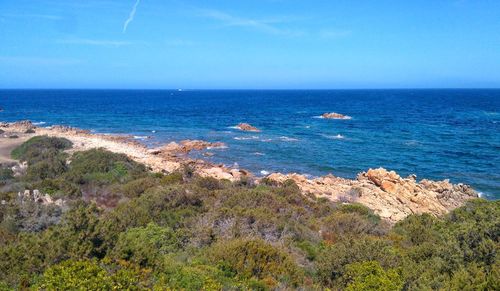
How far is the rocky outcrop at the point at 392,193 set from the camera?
74.2 feet

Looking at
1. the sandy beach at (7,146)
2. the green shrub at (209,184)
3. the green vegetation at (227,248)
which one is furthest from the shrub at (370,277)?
the sandy beach at (7,146)

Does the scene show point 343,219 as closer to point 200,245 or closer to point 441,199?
point 200,245

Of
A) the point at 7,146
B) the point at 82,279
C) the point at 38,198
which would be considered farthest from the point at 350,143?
the point at 82,279

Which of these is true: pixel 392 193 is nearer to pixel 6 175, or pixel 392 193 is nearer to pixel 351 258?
pixel 351 258

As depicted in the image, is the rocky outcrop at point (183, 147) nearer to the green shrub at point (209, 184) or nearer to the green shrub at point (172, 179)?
the green shrub at point (172, 179)

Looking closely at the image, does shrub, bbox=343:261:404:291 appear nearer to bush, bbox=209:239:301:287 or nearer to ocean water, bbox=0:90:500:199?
bush, bbox=209:239:301:287

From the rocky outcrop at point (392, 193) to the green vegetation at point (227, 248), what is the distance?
23.8 ft

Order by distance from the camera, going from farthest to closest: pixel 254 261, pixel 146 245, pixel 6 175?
A: pixel 6 175
pixel 254 261
pixel 146 245

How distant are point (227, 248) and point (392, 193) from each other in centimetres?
1779

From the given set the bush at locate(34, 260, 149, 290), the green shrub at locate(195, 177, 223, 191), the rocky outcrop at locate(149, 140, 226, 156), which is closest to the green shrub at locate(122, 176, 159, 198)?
the green shrub at locate(195, 177, 223, 191)

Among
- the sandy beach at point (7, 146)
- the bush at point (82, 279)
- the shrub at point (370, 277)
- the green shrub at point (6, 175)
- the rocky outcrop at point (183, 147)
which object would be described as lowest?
the rocky outcrop at point (183, 147)

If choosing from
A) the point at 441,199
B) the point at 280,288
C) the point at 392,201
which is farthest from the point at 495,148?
the point at 280,288

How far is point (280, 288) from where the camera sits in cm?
825

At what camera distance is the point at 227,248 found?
9.50m
